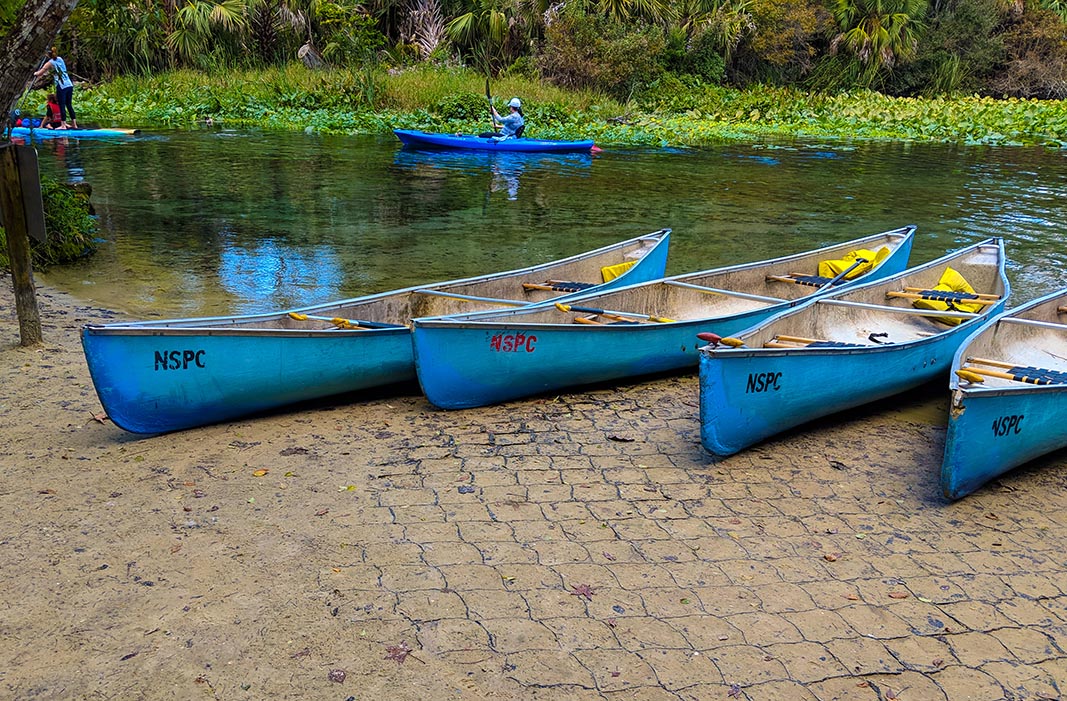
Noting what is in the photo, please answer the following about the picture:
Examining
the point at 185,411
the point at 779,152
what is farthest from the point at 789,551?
the point at 779,152

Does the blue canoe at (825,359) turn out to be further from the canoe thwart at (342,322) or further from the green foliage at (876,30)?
the green foliage at (876,30)

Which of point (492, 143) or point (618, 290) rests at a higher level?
point (492, 143)

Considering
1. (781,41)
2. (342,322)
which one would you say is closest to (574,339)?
(342,322)

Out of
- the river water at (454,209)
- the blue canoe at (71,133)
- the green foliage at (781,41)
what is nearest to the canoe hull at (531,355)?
the river water at (454,209)

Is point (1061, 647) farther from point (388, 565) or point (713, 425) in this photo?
point (388, 565)

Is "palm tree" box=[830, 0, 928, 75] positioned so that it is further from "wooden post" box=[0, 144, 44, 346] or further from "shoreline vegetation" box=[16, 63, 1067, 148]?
"wooden post" box=[0, 144, 44, 346]

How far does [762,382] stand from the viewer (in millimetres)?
5059

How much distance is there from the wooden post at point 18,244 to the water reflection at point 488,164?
368 inches

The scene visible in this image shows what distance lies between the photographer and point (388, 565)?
3.96 m

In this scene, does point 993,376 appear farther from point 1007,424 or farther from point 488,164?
point 488,164

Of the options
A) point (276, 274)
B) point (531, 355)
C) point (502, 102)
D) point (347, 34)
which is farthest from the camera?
point (347, 34)

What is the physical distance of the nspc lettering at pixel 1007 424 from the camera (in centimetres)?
465

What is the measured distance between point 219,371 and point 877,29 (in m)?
30.8

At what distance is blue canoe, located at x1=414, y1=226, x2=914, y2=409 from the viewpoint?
5590 millimetres
